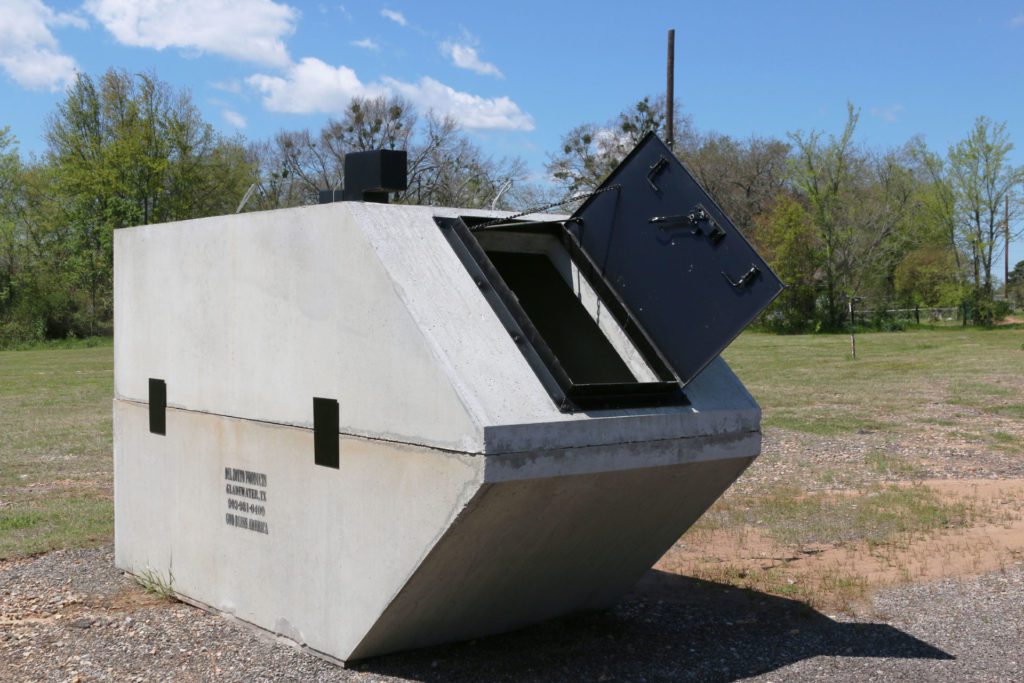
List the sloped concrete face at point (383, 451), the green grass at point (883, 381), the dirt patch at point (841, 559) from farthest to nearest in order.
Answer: the green grass at point (883, 381), the dirt patch at point (841, 559), the sloped concrete face at point (383, 451)

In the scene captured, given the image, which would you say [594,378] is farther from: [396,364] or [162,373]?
[162,373]

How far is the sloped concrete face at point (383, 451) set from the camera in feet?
15.8

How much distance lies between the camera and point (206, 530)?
637 centimetres

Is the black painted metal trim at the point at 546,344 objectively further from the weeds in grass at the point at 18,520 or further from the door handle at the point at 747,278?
the weeds in grass at the point at 18,520

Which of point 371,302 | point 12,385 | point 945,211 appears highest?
point 945,211

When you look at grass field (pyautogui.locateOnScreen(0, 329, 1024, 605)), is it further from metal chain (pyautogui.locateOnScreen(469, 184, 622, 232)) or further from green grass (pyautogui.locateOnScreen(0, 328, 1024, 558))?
metal chain (pyautogui.locateOnScreen(469, 184, 622, 232))

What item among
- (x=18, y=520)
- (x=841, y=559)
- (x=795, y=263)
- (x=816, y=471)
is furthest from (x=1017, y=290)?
(x=18, y=520)

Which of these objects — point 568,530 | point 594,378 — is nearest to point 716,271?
point 594,378

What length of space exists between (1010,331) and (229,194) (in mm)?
33752

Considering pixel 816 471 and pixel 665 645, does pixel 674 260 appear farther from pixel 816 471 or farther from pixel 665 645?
pixel 816 471

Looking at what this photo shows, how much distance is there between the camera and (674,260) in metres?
5.50

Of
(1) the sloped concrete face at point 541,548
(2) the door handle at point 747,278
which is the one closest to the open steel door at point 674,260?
(2) the door handle at point 747,278

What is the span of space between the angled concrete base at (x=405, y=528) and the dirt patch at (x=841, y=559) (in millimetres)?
1603

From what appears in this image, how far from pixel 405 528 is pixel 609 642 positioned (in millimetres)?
1658
